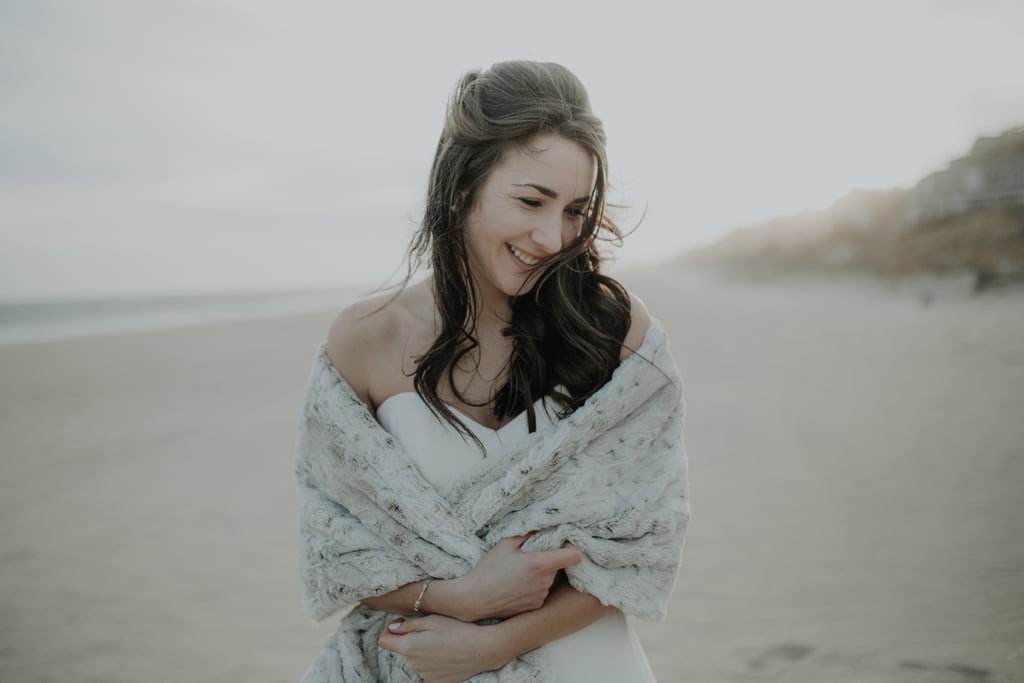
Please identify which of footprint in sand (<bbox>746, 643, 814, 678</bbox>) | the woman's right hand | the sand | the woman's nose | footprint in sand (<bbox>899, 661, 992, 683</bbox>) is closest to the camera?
the woman's right hand

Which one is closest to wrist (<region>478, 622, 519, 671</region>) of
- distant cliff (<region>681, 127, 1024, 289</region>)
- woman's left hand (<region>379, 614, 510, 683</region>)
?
woman's left hand (<region>379, 614, 510, 683</region>)

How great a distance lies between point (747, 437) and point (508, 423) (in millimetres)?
5098

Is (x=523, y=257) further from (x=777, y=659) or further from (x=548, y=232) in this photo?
(x=777, y=659)

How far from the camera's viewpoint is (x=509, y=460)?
1.58 meters

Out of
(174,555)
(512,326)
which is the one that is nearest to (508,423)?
(512,326)

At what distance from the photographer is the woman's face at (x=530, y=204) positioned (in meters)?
1.54

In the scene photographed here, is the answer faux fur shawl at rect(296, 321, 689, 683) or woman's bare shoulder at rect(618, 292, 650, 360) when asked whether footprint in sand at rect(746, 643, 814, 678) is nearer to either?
faux fur shawl at rect(296, 321, 689, 683)

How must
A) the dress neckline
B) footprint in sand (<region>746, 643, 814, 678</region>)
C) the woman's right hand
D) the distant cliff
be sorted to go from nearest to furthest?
the woman's right hand
the dress neckline
footprint in sand (<region>746, 643, 814, 678</region>)
the distant cliff

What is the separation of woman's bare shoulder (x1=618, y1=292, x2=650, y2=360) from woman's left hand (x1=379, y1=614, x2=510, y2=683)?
733 millimetres

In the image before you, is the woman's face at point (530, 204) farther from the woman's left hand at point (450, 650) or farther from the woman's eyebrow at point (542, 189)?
the woman's left hand at point (450, 650)

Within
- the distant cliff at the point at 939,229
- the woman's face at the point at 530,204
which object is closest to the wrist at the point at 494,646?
the woman's face at the point at 530,204

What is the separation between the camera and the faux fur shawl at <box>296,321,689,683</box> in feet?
5.00

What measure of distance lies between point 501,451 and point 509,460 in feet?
0.25

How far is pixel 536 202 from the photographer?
5.14 ft
